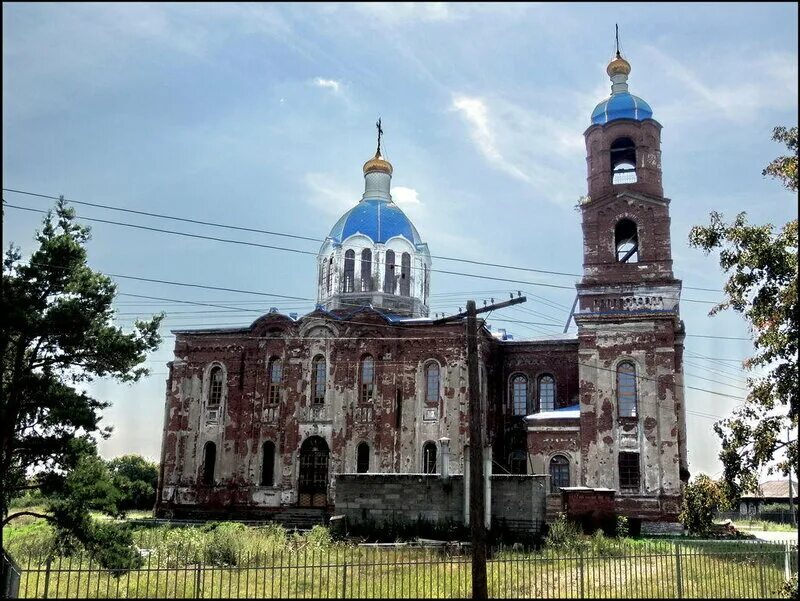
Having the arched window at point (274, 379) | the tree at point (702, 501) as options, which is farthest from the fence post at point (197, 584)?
the arched window at point (274, 379)

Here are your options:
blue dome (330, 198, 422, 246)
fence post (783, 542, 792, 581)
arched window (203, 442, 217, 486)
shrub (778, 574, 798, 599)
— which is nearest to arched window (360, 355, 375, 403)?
blue dome (330, 198, 422, 246)

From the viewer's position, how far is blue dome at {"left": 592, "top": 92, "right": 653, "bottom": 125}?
1310 inches

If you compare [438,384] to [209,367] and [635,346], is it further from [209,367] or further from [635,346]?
[209,367]

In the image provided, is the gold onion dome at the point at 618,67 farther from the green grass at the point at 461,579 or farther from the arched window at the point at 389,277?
the green grass at the point at 461,579

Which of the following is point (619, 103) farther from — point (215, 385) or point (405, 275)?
point (215, 385)

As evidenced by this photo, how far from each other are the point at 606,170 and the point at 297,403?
17080mm

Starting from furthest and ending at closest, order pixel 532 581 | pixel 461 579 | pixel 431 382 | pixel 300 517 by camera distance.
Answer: pixel 431 382, pixel 300 517, pixel 532 581, pixel 461 579

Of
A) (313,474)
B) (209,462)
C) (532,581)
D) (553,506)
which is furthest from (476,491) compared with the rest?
(209,462)

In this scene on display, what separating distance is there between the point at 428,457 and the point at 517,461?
14.9 feet

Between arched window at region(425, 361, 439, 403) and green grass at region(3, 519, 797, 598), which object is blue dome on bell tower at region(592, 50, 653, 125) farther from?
green grass at region(3, 519, 797, 598)

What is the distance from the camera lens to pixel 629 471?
30.1m

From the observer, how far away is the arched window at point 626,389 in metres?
30.8

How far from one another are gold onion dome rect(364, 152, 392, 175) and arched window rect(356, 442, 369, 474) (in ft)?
50.6

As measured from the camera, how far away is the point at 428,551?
2058 cm
